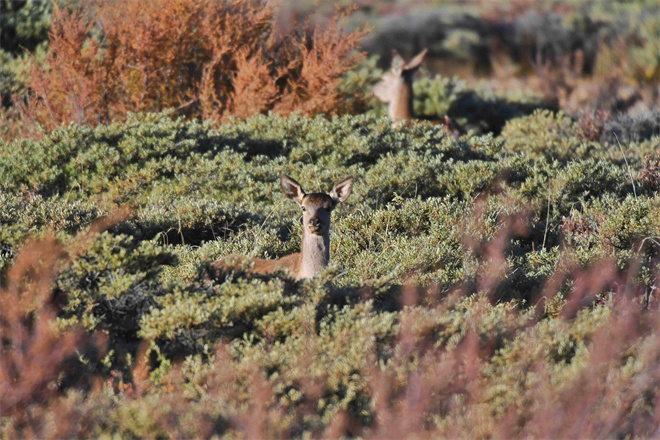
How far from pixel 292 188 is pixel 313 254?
678 mm

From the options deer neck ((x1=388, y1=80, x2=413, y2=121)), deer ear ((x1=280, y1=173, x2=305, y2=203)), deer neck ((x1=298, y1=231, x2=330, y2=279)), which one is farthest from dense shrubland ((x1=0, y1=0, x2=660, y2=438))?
deer neck ((x1=388, y1=80, x2=413, y2=121))

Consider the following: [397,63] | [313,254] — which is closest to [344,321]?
[313,254]

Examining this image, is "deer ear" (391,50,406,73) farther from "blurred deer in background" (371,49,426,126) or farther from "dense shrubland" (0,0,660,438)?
"dense shrubland" (0,0,660,438)

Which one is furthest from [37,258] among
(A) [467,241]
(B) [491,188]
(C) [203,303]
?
(B) [491,188]

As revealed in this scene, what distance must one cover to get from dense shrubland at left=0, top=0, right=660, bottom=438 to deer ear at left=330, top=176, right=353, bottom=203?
59 centimetres

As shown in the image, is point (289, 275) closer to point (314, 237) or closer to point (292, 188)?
point (314, 237)

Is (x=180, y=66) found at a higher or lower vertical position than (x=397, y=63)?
higher

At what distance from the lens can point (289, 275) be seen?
516cm

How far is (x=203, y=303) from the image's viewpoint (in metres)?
4.74

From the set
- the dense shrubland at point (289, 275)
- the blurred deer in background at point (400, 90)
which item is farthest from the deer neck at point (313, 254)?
the blurred deer in background at point (400, 90)

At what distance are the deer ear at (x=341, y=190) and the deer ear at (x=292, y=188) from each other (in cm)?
28

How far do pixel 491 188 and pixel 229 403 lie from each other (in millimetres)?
5378

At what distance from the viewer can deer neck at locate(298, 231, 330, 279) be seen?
20.4 feet

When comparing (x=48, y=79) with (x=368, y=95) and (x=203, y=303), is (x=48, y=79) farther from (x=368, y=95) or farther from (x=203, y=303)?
(x=203, y=303)
